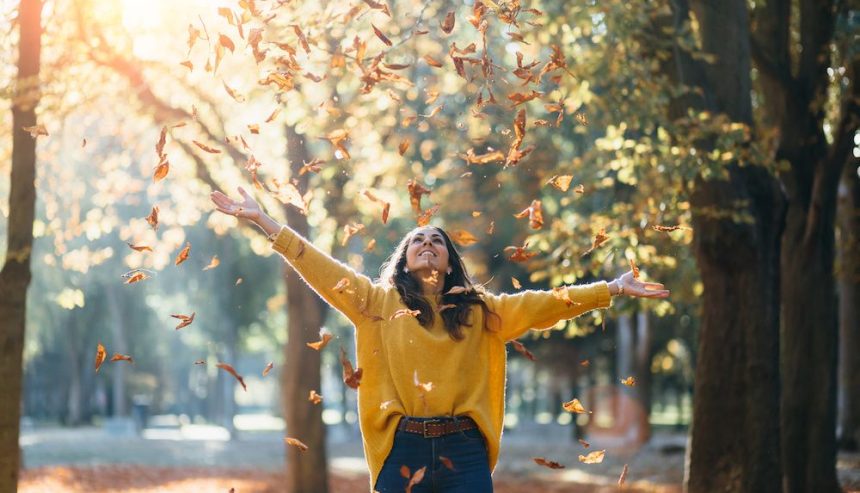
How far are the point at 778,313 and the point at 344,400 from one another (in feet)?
130

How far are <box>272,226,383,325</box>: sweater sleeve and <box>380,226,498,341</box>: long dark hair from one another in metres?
0.17

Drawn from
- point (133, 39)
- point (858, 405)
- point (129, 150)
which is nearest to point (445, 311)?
point (133, 39)

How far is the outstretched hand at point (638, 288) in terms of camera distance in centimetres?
587

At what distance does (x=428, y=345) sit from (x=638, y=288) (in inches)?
44.7

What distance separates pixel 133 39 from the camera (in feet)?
55.8

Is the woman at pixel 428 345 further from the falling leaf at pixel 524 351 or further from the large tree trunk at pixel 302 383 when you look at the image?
the large tree trunk at pixel 302 383

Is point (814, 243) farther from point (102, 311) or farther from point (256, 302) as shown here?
point (102, 311)

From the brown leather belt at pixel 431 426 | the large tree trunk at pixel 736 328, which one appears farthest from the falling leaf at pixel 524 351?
the large tree trunk at pixel 736 328

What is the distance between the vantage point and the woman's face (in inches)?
217

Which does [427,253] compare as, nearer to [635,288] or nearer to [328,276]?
[328,276]

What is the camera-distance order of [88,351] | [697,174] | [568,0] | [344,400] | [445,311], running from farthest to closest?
1. [88,351]
2. [344,400]
3. [568,0]
4. [697,174]
5. [445,311]

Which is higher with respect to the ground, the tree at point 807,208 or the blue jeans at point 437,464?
the tree at point 807,208

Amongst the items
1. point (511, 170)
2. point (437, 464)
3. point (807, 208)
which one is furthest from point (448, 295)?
point (511, 170)

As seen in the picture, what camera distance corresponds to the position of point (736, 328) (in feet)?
35.4
